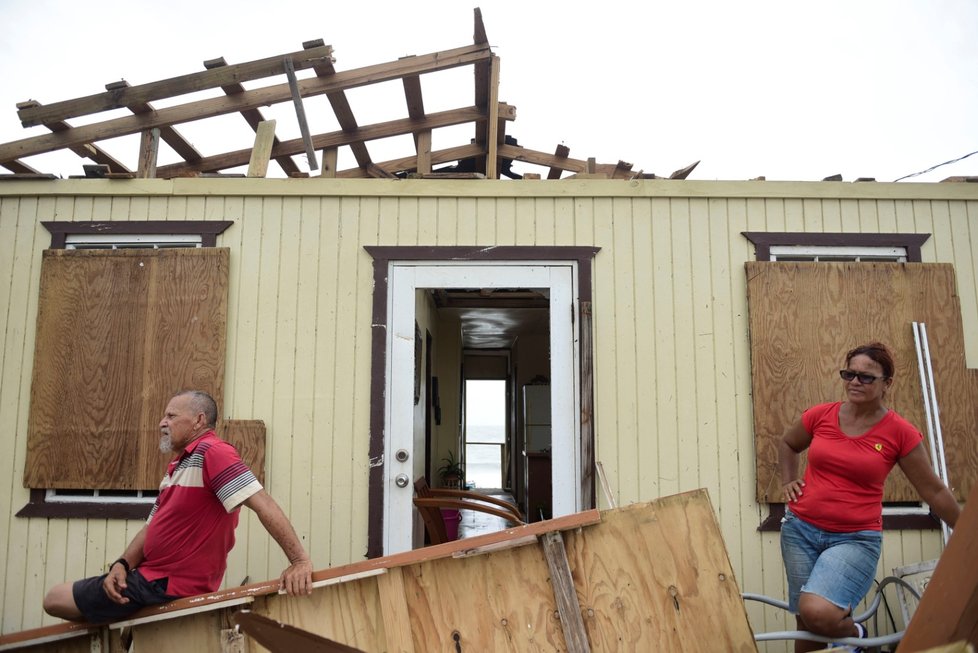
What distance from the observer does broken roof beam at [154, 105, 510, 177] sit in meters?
5.95

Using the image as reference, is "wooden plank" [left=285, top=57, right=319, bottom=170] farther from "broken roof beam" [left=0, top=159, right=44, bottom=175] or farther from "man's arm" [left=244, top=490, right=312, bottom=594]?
"man's arm" [left=244, top=490, right=312, bottom=594]

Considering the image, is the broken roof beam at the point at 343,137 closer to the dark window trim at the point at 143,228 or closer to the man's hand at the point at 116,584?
the dark window trim at the point at 143,228

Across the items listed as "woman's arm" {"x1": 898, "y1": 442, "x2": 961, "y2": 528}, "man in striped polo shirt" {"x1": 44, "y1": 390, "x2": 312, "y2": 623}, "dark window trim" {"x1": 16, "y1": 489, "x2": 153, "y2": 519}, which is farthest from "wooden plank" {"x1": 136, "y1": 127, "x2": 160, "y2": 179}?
"woman's arm" {"x1": 898, "y1": 442, "x2": 961, "y2": 528}

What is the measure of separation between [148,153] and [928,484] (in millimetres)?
4998

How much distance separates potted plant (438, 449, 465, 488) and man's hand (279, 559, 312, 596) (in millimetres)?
6931

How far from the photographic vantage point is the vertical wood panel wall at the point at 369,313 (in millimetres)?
3799

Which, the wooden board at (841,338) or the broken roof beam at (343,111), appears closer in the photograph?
the wooden board at (841,338)

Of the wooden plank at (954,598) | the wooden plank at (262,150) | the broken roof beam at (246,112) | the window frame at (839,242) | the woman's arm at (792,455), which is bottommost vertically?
the wooden plank at (954,598)

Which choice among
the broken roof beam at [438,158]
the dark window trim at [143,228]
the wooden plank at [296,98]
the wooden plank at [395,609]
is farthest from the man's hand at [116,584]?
the broken roof beam at [438,158]

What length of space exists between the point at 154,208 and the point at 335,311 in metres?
1.29

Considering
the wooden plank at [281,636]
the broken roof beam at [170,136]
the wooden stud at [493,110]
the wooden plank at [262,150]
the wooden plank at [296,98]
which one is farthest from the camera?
the wooden stud at [493,110]

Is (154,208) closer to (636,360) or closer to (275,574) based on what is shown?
A: (275,574)

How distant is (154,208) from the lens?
4059 millimetres

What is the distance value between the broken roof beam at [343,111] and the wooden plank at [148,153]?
128 centimetres
